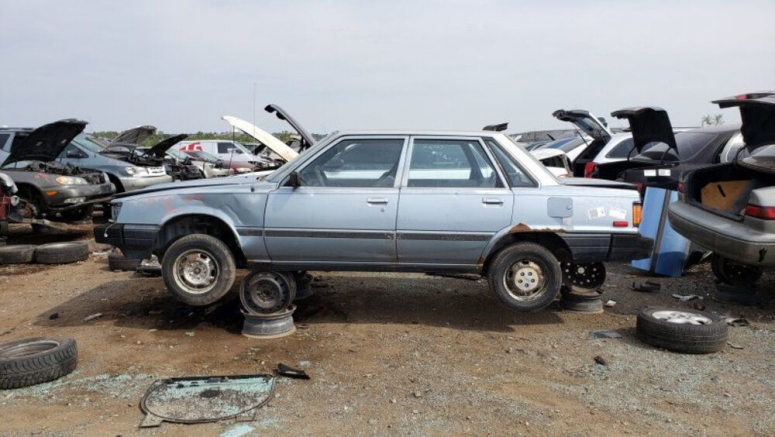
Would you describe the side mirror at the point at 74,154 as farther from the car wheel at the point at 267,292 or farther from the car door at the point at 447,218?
the car door at the point at 447,218

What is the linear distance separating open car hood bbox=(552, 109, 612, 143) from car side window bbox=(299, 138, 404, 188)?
5.53 meters

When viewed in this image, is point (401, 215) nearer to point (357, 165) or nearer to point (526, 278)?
point (357, 165)

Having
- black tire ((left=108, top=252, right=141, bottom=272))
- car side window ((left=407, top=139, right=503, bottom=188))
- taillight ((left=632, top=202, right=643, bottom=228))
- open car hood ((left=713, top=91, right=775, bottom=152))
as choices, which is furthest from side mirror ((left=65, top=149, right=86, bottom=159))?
open car hood ((left=713, top=91, right=775, bottom=152))

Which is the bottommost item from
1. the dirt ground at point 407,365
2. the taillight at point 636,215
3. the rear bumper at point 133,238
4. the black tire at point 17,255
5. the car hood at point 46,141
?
the dirt ground at point 407,365

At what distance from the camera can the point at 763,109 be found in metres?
5.40

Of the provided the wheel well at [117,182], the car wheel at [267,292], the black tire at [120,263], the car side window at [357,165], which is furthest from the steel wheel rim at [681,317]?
the wheel well at [117,182]

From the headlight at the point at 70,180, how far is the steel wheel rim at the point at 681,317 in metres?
9.21

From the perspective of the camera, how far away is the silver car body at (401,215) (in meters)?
5.07

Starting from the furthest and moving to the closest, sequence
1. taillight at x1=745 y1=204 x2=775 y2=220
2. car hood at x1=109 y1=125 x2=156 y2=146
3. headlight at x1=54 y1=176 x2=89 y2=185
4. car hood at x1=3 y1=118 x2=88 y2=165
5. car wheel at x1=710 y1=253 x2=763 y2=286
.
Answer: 1. car hood at x1=109 y1=125 x2=156 y2=146
2. headlight at x1=54 y1=176 x2=89 y2=185
3. car hood at x1=3 y1=118 x2=88 y2=165
4. car wheel at x1=710 y1=253 x2=763 y2=286
5. taillight at x1=745 y1=204 x2=775 y2=220

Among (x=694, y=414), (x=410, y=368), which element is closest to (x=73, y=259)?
(x=410, y=368)

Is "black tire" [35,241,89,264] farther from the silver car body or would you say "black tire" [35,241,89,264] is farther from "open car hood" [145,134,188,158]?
"open car hood" [145,134,188,158]

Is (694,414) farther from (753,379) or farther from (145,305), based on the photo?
(145,305)

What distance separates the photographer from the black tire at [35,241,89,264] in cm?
805

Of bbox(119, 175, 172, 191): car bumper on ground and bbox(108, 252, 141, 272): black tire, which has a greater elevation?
bbox(119, 175, 172, 191): car bumper on ground
